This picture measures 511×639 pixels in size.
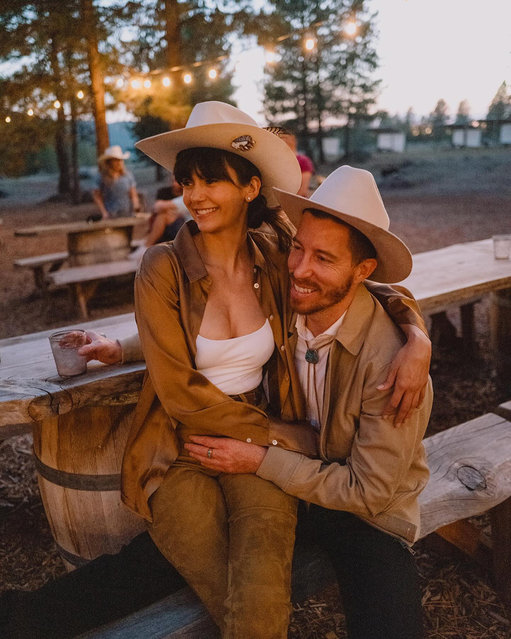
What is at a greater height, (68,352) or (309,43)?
(309,43)

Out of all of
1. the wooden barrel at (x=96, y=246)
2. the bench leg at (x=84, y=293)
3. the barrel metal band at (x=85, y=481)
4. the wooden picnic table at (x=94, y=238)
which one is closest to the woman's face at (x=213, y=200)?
the barrel metal band at (x=85, y=481)

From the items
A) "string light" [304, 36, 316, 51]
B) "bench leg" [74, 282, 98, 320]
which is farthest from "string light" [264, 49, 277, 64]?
"bench leg" [74, 282, 98, 320]

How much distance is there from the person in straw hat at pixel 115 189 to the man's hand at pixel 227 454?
23.9 ft

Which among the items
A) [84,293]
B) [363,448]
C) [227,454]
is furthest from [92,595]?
[84,293]

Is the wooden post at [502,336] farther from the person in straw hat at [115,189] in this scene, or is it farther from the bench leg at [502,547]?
the person in straw hat at [115,189]

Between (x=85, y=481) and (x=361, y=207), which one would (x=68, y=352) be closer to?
(x=85, y=481)

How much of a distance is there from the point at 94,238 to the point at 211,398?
5979 millimetres

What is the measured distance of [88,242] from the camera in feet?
24.1

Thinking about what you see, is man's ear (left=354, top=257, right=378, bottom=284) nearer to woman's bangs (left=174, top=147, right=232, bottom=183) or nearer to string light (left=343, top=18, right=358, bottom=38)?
woman's bangs (left=174, top=147, right=232, bottom=183)

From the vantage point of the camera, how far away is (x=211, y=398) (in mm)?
1872

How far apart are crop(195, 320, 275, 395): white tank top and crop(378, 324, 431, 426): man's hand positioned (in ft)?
1.55

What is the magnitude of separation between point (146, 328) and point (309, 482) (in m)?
0.74

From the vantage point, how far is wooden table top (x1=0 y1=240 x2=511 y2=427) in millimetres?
1946

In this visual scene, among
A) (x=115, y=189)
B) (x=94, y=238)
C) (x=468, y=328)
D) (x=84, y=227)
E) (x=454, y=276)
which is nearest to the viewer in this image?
(x=454, y=276)
